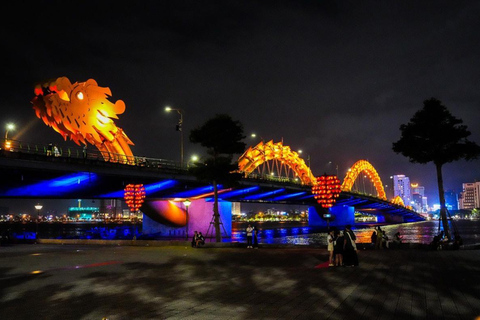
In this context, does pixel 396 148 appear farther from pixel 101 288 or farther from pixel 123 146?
pixel 123 146

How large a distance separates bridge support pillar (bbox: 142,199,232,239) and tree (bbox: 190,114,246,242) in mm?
28658

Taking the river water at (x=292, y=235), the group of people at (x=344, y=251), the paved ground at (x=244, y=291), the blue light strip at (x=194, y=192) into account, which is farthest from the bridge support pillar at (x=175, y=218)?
the group of people at (x=344, y=251)

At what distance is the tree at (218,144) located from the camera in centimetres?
3809

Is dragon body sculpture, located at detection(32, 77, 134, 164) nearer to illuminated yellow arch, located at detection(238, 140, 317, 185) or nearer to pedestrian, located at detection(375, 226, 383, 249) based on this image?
pedestrian, located at detection(375, 226, 383, 249)

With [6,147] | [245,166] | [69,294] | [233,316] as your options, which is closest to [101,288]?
[69,294]

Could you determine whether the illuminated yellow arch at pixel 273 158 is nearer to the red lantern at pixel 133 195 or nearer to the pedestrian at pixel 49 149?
the red lantern at pixel 133 195

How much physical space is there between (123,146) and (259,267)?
4998 centimetres

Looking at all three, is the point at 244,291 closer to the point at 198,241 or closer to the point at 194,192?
the point at 198,241

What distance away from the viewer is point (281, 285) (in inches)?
541

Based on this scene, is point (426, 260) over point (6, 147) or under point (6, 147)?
under

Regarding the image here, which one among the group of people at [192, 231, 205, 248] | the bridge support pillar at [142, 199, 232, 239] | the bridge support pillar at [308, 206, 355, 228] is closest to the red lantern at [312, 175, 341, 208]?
the bridge support pillar at [142, 199, 232, 239]

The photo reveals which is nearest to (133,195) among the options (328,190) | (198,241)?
(198,241)

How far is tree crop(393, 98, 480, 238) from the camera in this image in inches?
1254

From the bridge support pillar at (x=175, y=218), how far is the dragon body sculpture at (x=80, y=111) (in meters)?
13.4
